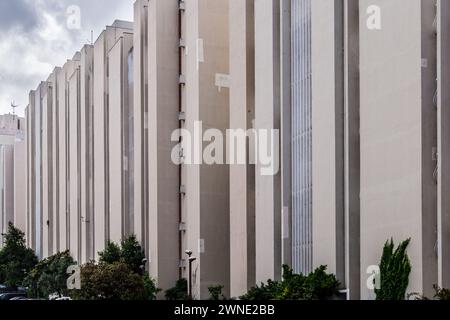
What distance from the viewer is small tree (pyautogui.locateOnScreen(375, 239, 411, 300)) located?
24938mm

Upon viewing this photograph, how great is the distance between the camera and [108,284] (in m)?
37.1

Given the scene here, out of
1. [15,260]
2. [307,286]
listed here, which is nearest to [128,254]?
[307,286]

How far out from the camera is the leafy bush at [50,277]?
55312 millimetres

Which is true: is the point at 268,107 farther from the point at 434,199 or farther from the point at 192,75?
the point at 434,199

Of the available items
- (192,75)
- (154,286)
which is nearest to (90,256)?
(154,286)

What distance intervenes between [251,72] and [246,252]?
8.09 metres

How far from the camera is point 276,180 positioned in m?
34.1

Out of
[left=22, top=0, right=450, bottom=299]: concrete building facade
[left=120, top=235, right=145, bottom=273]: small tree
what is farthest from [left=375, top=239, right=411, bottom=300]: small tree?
[left=120, top=235, right=145, bottom=273]: small tree

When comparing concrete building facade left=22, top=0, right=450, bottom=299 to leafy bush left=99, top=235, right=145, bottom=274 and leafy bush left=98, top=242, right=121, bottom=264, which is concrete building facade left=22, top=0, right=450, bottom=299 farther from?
leafy bush left=98, top=242, right=121, bottom=264

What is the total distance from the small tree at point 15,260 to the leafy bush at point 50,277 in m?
7.04

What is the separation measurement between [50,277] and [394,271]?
35.8 metres

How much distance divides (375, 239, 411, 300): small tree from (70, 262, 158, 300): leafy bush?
1476 centimetres

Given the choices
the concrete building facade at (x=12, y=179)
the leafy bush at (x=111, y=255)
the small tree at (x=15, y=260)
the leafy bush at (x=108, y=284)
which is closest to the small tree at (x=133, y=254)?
the leafy bush at (x=111, y=255)

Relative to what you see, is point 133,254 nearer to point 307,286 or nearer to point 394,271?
point 307,286
